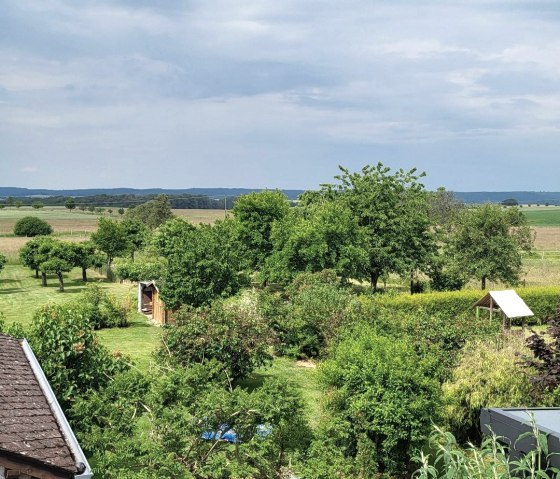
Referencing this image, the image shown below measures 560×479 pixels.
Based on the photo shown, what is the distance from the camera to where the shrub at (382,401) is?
12578 millimetres

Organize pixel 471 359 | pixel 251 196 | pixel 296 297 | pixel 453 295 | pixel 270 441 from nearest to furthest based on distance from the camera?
pixel 270 441 < pixel 471 359 < pixel 296 297 < pixel 453 295 < pixel 251 196

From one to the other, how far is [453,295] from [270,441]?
936 inches

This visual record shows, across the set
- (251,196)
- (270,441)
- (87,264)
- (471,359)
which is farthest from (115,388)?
(87,264)

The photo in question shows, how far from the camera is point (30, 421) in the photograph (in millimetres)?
6922

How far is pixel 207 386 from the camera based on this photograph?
1158cm

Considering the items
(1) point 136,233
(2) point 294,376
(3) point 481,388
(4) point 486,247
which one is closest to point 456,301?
(4) point 486,247

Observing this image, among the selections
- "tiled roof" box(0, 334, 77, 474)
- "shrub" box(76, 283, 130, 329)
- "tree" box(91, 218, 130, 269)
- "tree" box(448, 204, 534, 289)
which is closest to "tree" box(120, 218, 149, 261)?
"tree" box(91, 218, 130, 269)

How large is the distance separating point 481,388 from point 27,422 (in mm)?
11153

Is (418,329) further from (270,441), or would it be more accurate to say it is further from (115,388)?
(115,388)

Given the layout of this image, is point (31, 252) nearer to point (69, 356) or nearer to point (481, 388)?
point (69, 356)

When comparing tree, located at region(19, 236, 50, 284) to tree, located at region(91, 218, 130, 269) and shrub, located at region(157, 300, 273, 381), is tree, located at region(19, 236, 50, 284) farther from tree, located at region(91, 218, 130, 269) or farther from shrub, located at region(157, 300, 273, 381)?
shrub, located at region(157, 300, 273, 381)

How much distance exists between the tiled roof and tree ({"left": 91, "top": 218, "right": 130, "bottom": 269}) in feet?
141

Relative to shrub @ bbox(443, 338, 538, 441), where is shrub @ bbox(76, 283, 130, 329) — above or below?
below

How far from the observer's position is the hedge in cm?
2988
